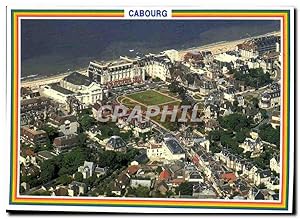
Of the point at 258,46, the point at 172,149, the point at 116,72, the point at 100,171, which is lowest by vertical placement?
the point at 100,171

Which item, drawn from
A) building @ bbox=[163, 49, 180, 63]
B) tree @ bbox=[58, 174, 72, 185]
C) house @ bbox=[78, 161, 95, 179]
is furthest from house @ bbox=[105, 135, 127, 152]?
building @ bbox=[163, 49, 180, 63]

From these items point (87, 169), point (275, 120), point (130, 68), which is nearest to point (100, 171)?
point (87, 169)

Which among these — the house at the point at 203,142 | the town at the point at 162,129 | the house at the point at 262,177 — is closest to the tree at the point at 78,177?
the town at the point at 162,129

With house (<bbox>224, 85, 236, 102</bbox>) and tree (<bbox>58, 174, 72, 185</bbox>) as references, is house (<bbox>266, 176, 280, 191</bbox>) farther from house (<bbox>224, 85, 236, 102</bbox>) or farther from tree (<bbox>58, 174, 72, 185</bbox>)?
tree (<bbox>58, 174, 72, 185</bbox>)

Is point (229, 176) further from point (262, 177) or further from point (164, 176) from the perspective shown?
point (164, 176)
